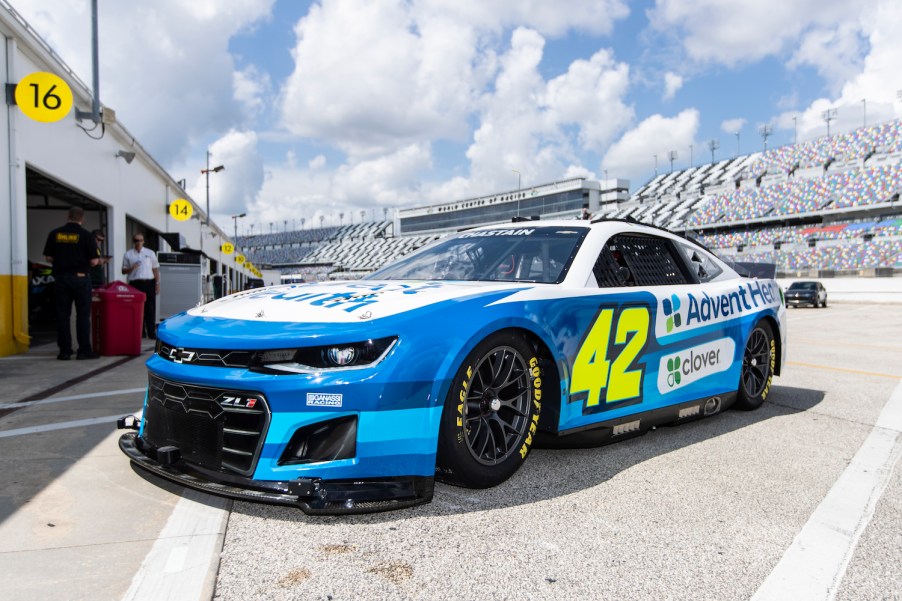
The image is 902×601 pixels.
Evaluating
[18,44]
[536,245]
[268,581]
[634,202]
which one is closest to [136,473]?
[268,581]

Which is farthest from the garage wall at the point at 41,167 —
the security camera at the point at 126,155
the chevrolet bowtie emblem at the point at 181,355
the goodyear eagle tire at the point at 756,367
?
the goodyear eagle tire at the point at 756,367

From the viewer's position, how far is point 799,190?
55.7 meters

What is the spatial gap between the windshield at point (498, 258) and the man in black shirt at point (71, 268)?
202 inches

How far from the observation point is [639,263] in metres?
4.04

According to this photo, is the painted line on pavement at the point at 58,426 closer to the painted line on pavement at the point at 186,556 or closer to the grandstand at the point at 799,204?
the painted line on pavement at the point at 186,556

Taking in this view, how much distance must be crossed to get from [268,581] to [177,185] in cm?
2144

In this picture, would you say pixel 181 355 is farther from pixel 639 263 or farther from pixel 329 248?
pixel 329 248

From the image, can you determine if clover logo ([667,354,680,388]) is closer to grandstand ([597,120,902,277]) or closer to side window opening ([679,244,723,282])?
side window opening ([679,244,723,282])

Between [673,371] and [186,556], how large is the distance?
2.84 metres

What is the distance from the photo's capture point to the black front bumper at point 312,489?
7.68 ft

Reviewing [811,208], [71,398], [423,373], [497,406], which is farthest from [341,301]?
[811,208]

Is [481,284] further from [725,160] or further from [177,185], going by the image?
[725,160]

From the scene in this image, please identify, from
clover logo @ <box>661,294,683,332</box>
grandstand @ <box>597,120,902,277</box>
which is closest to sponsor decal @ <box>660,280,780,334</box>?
clover logo @ <box>661,294,683,332</box>

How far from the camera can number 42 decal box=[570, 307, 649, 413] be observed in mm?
3285
